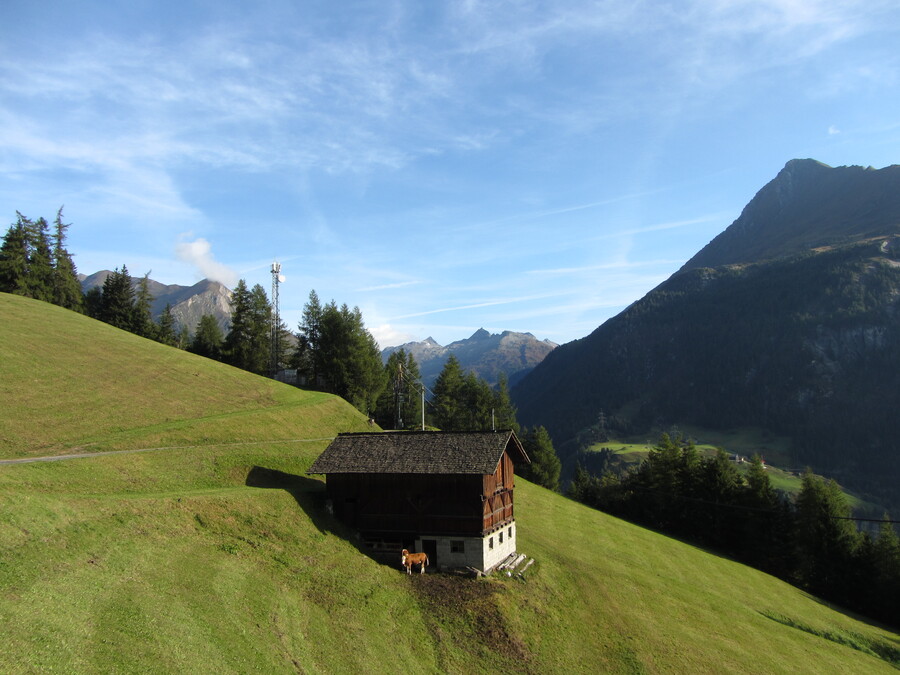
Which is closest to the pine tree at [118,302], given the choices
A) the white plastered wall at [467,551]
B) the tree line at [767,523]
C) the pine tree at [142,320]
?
the pine tree at [142,320]

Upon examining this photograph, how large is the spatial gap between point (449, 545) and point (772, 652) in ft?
69.7

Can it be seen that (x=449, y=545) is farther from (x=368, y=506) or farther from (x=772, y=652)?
(x=772, y=652)

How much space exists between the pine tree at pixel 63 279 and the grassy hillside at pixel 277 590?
45096 millimetres

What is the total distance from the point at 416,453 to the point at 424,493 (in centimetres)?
287

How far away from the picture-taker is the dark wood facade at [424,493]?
36531mm

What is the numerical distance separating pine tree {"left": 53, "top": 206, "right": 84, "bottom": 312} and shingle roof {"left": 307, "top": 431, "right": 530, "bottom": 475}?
77092mm

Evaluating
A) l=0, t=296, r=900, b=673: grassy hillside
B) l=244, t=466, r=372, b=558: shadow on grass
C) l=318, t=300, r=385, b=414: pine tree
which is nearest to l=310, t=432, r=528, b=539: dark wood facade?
l=244, t=466, r=372, b=558: shadow on grass

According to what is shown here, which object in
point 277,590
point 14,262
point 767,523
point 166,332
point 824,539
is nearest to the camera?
point 277,590

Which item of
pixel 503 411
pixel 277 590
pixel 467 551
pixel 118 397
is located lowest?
pixel 467 551

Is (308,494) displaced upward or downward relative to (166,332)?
downward

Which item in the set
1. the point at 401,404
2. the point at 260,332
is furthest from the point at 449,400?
the point at 260,332

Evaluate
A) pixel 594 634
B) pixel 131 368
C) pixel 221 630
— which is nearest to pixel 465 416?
pixel 131 368

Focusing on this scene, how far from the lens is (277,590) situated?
25219mm

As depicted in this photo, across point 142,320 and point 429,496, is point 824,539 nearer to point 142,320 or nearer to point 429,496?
point 429,496
